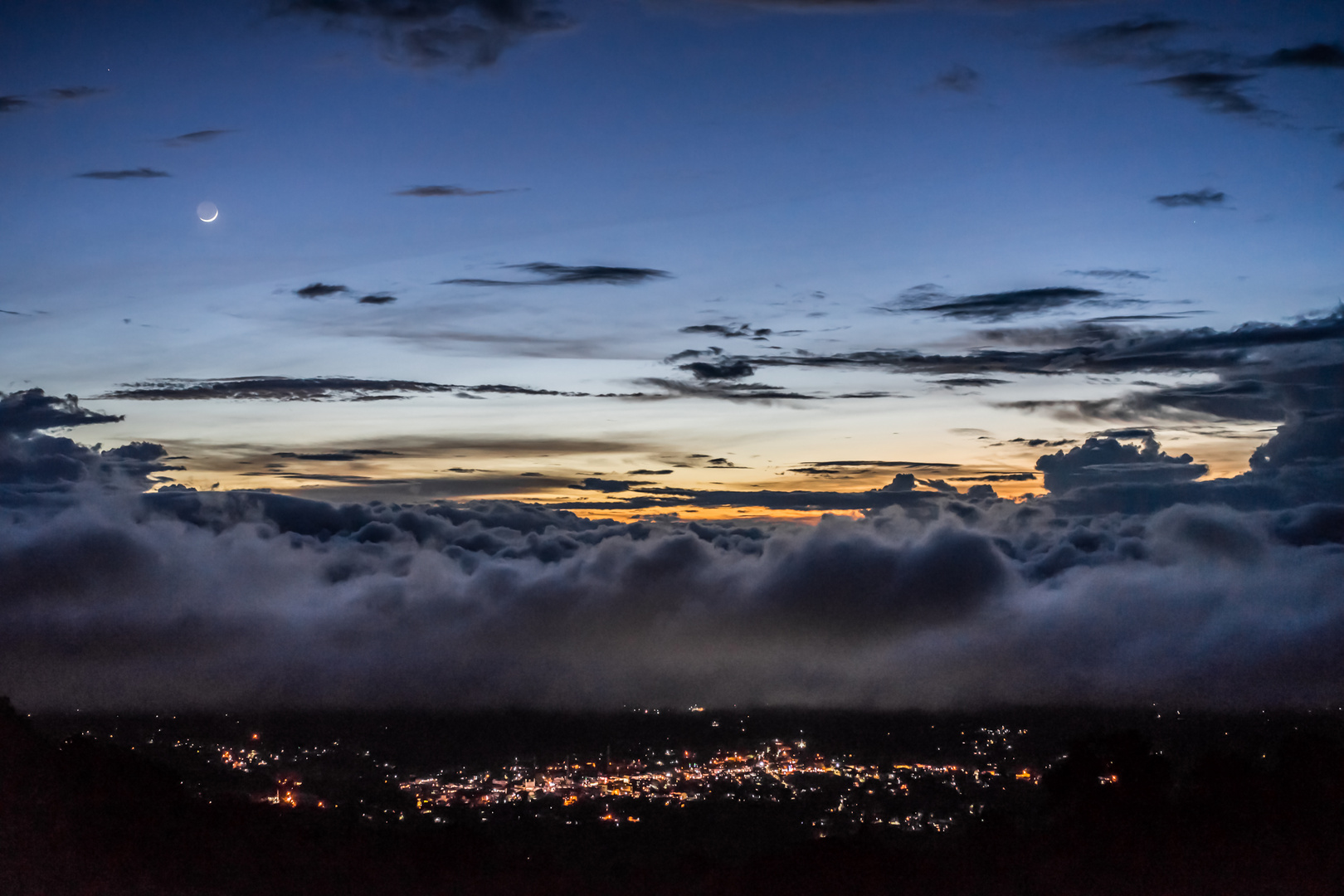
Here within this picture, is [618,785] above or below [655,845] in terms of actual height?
below

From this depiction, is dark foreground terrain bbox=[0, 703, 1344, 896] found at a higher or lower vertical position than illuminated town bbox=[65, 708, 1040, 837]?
higher

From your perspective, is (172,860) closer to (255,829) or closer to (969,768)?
(255,829)

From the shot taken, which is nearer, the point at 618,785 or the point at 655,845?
the point at 655,845

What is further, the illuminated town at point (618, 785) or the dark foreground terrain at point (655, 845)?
the illuminated town at point (618, 785)

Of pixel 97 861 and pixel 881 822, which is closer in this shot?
pixel 97 861

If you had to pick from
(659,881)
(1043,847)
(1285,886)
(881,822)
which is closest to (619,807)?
(881,822)

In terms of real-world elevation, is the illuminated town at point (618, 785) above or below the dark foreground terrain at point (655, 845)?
below

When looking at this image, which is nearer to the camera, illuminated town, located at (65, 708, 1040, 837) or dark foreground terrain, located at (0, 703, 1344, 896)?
dark foreground terrain, located at (0, 703, 1344, 896)

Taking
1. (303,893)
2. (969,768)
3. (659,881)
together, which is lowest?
(969,768)
